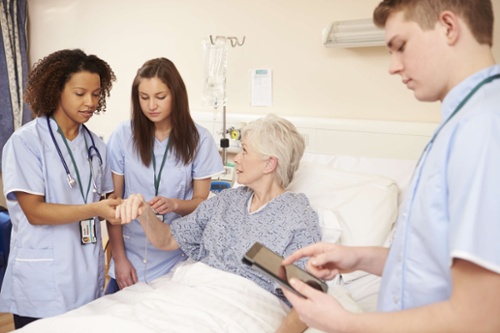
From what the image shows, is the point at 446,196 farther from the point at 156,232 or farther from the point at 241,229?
the point at 156,232

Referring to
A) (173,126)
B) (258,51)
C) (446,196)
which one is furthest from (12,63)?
(446,196)

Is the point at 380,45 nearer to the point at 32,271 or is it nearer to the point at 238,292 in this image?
the point at 238,292

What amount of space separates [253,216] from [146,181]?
514 millimetres

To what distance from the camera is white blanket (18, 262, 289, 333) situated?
3.97ft

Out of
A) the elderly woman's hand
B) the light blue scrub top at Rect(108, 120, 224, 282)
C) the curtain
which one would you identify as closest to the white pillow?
the light blue scrub top at Rect(108, 120, 224, 282)

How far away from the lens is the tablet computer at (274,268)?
2.66 feet

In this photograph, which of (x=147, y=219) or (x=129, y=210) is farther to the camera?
(x=147, y=219)

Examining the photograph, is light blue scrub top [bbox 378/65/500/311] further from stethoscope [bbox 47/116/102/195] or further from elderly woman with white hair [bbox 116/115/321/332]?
stethoscope [bbox 47/116/102/195]

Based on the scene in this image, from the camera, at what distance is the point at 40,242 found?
59.5 inches

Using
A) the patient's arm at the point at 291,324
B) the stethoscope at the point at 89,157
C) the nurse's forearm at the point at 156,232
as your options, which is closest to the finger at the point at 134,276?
the nurse's forearm at the point at 156,232

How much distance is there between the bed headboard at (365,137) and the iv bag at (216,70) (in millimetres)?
452

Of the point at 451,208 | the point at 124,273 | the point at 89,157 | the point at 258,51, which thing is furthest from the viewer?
the point at 258,51

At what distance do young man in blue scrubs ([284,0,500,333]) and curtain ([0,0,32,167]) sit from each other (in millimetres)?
3566

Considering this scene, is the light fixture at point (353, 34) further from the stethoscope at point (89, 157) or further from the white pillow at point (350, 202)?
the stethoscope at point (89, 157)
